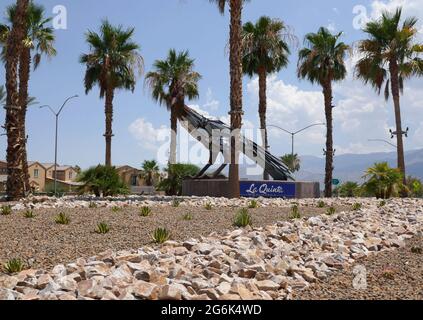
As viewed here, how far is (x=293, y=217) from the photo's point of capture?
11.9m

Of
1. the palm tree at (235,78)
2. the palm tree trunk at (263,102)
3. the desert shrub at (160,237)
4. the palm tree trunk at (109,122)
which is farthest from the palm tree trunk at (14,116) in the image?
the palm tree trunk at (263,102)

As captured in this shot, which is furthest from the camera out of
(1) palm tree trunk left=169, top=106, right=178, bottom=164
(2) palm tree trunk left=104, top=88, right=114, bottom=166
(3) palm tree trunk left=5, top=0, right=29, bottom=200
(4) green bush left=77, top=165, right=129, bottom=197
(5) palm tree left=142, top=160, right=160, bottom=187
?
(5) palm tree left=142, top=160, right=160, bottom=187

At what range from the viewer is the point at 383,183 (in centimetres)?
2406

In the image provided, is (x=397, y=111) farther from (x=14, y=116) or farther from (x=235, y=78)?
(x=14, y=116)

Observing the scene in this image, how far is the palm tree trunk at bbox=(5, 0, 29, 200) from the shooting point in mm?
17875

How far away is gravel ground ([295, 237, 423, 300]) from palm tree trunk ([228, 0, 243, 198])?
1365cm

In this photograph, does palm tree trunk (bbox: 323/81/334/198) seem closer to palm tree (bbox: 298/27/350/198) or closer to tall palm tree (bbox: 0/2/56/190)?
palm tree (bbox: 298/27/350/198)

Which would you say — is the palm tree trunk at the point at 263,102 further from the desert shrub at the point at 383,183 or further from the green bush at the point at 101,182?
the green bush at the point at 101,182

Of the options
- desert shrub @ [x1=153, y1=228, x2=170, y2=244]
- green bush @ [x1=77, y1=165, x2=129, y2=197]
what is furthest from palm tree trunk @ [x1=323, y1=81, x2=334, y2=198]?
desert shrub @ [x1=153, y1=228, x2=170, y2=244]

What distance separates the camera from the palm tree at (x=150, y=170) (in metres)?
64.1

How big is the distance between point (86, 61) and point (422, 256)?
3128 cm

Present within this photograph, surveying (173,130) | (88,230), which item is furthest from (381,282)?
(173,130)
